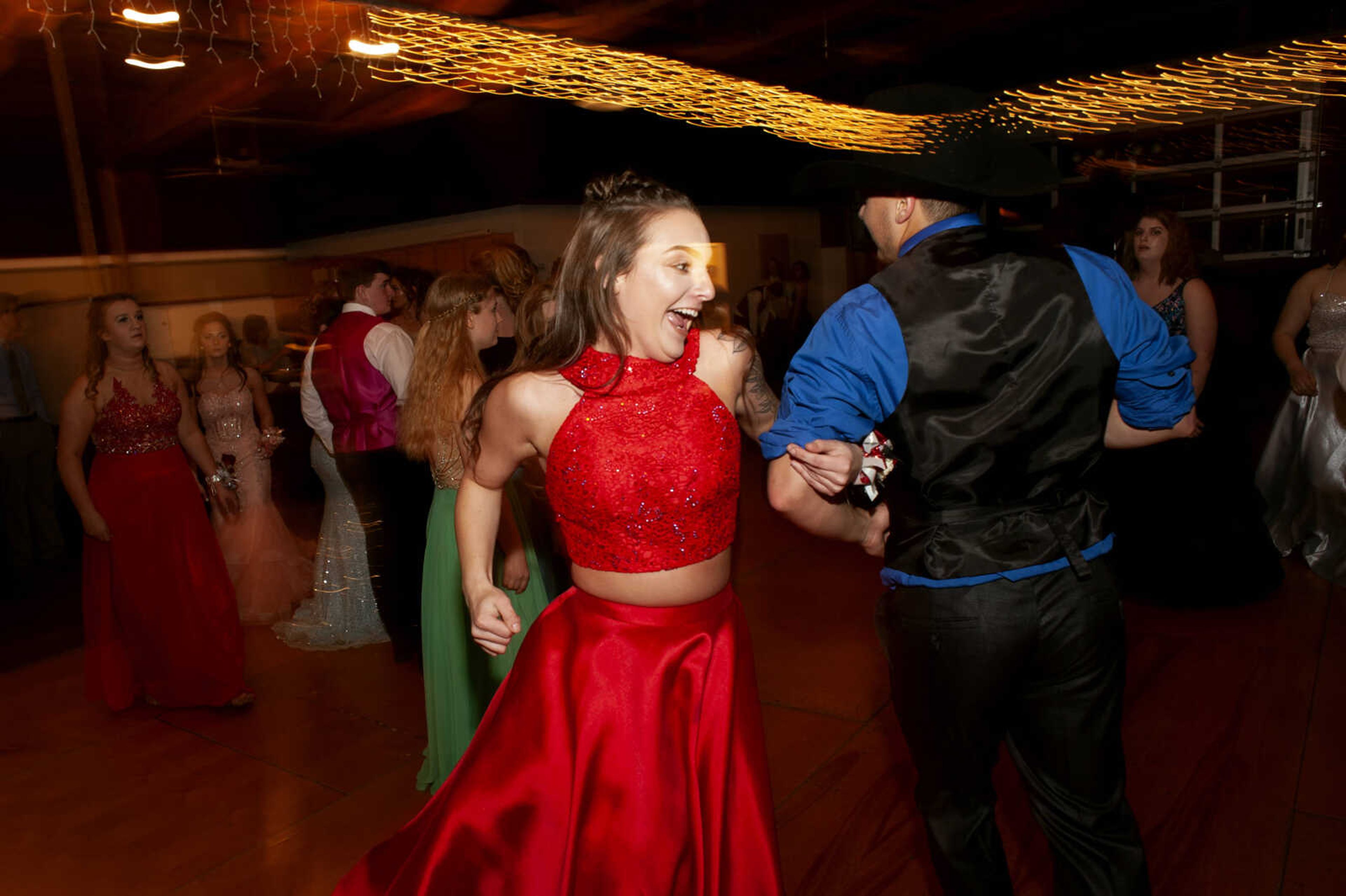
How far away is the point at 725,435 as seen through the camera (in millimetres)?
1785

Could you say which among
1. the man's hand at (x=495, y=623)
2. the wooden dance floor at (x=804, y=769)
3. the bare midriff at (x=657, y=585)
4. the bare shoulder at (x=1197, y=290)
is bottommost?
the wooden dance floor at (x=804, y=769)

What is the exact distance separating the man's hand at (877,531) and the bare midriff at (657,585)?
0.32 metres

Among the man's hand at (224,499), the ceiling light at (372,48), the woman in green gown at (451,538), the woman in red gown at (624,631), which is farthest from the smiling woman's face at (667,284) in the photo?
the ceiling light at (372,48)

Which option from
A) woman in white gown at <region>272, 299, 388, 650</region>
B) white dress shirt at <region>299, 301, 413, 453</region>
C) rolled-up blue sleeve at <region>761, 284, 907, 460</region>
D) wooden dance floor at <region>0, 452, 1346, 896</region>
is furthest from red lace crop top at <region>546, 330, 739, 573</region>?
woman in white gown at <region>272, 299, 388, 650</region>

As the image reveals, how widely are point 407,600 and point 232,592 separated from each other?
0.72m

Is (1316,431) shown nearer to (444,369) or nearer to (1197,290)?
(1197,290)

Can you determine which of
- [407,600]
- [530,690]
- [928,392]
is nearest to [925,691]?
[928,392]

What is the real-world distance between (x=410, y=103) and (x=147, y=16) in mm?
2469

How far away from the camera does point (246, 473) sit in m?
4.91

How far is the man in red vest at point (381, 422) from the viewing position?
3.81 metres

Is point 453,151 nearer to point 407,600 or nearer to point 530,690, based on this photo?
point 407,600

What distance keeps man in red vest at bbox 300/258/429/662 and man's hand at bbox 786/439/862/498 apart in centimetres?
266

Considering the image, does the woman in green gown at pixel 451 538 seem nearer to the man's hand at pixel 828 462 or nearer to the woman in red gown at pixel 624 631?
the woman in red gown at pixel 624 631

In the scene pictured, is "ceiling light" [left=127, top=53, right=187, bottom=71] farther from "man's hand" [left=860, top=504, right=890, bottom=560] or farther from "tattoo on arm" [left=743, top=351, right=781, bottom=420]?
"man's hand" [left=860, top=504, right=890, bottom=560]
